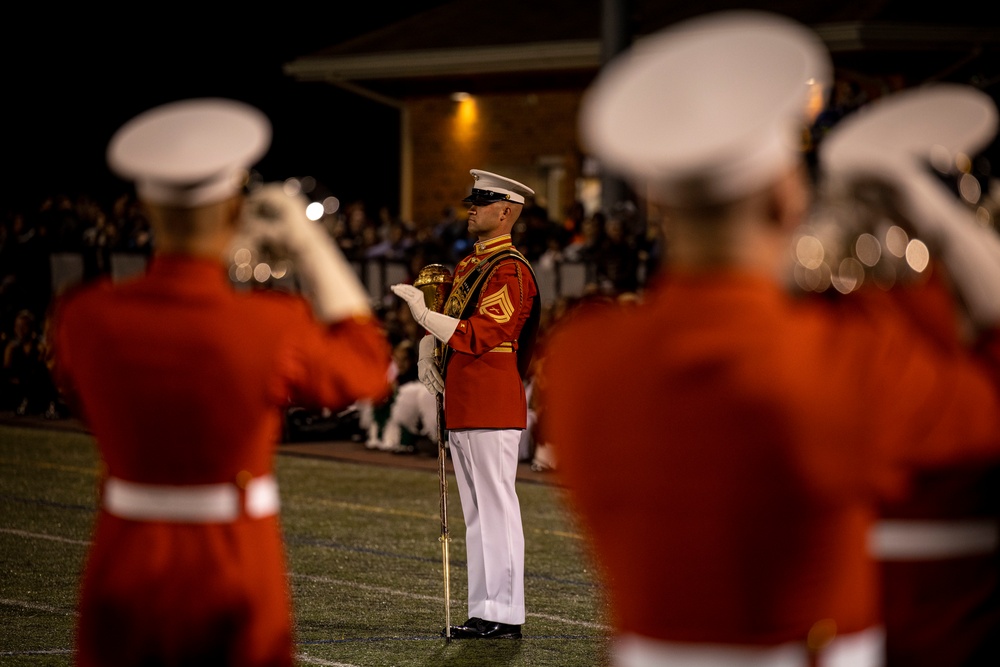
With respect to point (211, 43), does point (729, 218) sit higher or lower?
lower

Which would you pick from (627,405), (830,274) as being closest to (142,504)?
(627,405)

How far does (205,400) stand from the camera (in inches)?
125

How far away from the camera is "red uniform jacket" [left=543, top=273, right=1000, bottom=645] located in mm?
2342

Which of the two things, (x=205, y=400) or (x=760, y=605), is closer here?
(x=760, y=605)

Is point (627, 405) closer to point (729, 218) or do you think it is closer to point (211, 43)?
point (729, 218)

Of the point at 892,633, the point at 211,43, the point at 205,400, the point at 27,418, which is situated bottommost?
the point at 27,418

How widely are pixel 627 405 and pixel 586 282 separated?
1356 centimetres

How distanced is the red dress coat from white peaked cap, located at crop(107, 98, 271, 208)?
147 mm

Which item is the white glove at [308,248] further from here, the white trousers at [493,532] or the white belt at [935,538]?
the white trousers at [493,532]

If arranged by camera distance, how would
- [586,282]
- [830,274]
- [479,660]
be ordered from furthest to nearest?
[586,282] < [479,660] < [830,274]

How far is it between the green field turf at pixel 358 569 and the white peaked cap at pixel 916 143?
422 cm

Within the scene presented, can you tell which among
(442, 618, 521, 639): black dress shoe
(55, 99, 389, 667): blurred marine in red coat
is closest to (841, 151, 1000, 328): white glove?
(55, 99, 389, 667): blurred marine in red coat

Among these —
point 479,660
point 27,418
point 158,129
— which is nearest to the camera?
point 158,129

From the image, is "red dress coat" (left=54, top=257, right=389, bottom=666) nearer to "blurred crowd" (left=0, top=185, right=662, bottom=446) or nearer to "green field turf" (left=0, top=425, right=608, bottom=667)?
"green field turf" (left=0, top=425, right=608, bottom=667)
